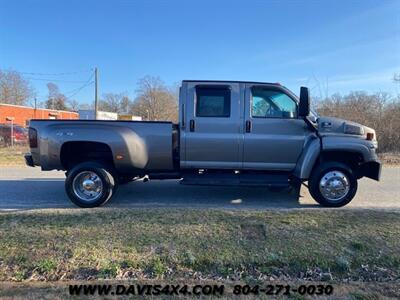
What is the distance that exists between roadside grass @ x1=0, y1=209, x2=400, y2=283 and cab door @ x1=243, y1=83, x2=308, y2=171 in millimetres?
1280

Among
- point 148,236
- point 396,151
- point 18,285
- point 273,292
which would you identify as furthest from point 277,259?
point 396,151

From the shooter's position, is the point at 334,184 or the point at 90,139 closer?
the point at 90,139

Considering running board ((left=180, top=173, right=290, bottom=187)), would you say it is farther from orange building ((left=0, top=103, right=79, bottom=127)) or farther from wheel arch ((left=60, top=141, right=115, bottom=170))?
orange building ((left=0, top=103, right=79, bottom=127))

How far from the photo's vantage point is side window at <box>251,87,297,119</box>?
6.43 meters

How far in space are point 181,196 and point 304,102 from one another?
10.3ft

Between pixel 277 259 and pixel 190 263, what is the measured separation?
1.01m

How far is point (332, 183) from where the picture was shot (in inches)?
251

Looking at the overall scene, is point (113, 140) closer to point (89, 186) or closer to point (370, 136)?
point (89, 186)

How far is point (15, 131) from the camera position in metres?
25.6

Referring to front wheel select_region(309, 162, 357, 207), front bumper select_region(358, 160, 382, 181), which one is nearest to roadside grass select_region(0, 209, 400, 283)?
front wheel select_region(309, 162, 357, 207)

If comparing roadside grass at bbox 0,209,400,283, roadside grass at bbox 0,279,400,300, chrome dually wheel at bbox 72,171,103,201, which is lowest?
roadside grass at bbox 0,279,400,300

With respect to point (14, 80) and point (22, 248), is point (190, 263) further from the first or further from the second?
point (14, 80)

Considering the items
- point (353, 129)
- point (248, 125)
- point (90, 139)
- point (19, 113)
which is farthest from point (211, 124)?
→ point (19, 113)

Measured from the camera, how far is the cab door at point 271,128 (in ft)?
21.0
